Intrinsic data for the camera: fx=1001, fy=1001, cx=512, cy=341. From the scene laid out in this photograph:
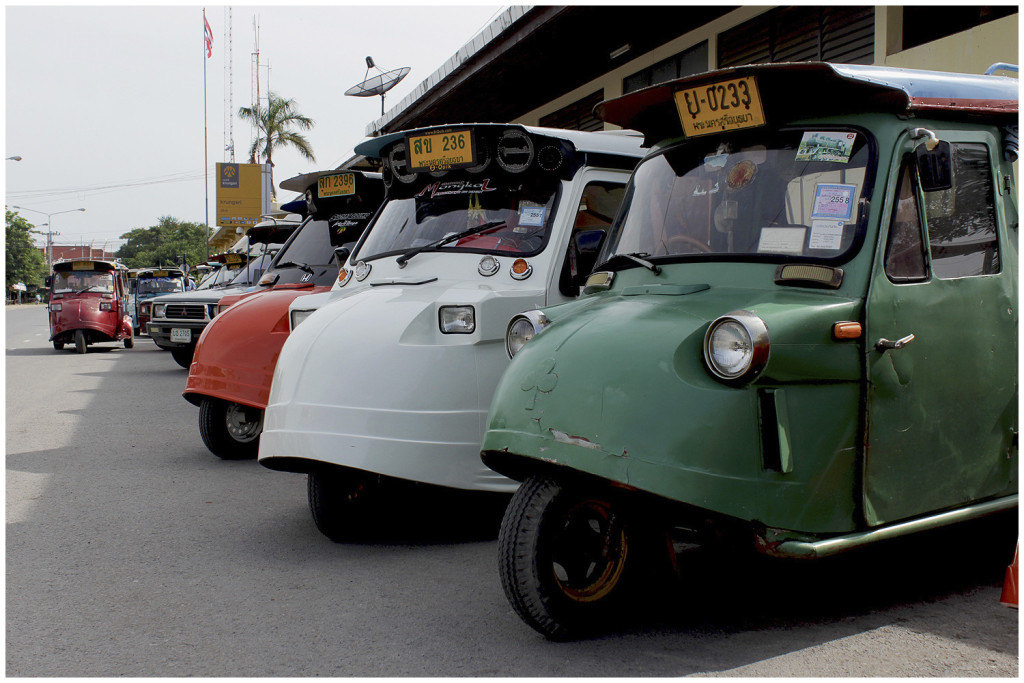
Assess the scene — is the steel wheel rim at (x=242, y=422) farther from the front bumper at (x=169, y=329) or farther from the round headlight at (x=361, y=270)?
the front bumper at (x=169, y=329)

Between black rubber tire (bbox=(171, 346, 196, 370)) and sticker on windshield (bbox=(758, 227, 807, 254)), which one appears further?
black rubber tire (bbox=(171, 346, 196, 370))

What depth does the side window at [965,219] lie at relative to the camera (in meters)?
4.14

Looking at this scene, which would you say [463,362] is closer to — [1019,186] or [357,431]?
[357,431]

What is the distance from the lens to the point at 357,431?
15.6 ft

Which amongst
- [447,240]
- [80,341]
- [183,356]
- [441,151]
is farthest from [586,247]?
[80,341]

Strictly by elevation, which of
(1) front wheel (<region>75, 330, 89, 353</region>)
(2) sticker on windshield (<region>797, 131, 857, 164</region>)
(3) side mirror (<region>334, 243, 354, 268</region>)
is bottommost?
(1) front wheel (<region>75, 330, 89, 353</region>)

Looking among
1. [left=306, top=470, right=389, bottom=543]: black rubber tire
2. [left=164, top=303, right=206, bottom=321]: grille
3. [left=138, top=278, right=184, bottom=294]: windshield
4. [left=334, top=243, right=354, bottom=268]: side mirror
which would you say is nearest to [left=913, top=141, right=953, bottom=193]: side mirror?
[left=306, top=470, right=389, bottom=543]: black rubber tire

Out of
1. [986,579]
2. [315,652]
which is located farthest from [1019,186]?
[315,652]

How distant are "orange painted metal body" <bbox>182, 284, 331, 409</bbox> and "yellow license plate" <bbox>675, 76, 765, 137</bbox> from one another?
3803mm

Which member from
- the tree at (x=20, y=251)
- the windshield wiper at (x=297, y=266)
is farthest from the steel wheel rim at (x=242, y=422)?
the tree at (x=20, y=251)

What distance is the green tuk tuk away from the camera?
3520 millimetres

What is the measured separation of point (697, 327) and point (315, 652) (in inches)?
72.8

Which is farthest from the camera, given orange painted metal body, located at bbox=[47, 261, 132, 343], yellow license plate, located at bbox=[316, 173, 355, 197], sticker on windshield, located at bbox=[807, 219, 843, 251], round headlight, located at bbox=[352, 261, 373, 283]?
orange painted metal body, located at bbox=[47, 261, 132, 343]

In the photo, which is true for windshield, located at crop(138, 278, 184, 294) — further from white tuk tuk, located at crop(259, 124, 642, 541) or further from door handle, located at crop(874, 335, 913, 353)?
door handle, located at crop(874, 335, 913, 353)
